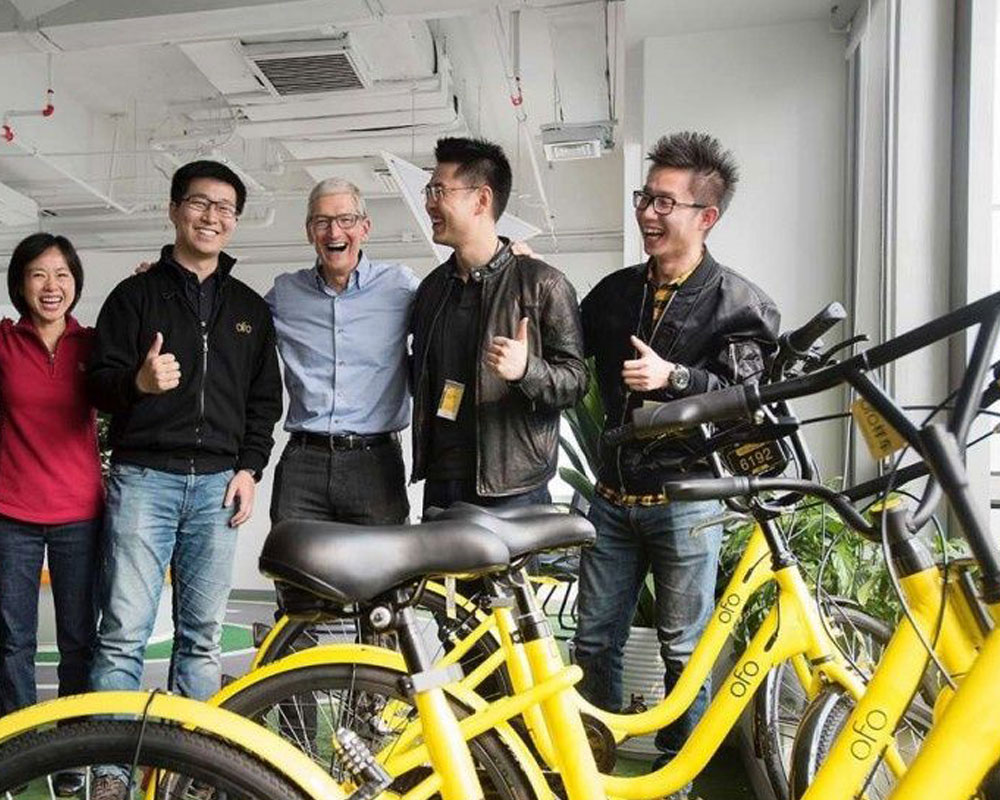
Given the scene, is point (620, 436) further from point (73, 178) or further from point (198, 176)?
point (73, 178)

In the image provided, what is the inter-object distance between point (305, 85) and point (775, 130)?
8.54 ft

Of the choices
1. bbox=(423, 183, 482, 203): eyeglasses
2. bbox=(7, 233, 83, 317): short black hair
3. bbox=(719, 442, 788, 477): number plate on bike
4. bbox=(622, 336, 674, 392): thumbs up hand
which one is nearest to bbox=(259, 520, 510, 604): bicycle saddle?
bbox=(719, 442, 788, 477): number plate on bike

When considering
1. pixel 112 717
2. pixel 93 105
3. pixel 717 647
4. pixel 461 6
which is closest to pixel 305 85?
pixel 461 6

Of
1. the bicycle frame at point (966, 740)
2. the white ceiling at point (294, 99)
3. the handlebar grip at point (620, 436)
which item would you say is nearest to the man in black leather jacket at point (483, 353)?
the handlebar grip at point (620, 436)

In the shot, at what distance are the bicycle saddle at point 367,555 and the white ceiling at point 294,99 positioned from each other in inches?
118

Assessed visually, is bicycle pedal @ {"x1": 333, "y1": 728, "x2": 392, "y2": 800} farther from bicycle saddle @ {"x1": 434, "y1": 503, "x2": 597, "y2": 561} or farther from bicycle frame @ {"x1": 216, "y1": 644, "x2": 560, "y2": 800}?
bicycle saddle @ {"x1": 434, "y1": 503, "x2": 597, "y2": 561}

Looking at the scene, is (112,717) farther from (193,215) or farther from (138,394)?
(193,215)

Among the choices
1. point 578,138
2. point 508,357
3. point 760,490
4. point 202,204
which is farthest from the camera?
point 578,138

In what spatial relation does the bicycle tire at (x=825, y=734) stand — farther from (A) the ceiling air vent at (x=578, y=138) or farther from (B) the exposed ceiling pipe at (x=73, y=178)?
(B) the exposed ceiling pipe at (x=73, y=178)

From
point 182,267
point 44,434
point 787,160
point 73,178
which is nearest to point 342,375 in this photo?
point 182,267

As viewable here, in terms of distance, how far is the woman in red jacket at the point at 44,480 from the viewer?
2.38m

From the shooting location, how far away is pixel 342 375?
2.38 meters

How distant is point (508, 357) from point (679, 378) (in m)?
0.37

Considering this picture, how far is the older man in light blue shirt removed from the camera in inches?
91.2
